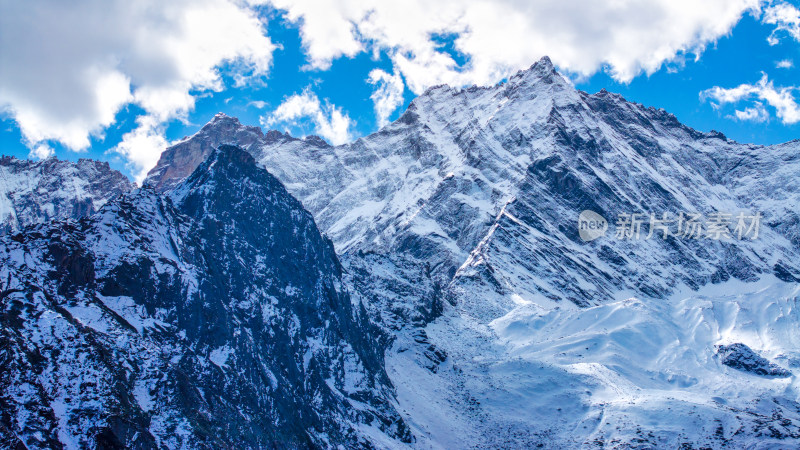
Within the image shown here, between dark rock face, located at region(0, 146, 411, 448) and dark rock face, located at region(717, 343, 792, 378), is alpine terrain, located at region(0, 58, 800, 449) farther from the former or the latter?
dark rock face, located at region(717, 343, 792, 378)

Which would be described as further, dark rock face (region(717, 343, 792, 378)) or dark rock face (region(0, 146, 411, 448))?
dark rock face (region(717, 343, 792, 378))

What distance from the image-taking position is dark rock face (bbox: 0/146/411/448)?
6456 centimetres

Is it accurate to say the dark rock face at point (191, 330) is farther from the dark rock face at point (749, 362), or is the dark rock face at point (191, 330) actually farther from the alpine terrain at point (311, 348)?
the dark rock face at point (749, 362)

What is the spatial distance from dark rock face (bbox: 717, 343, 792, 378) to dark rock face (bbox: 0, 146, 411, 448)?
7568 centimetres

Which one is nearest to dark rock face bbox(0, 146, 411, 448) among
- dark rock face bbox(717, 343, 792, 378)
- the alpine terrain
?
the alpine terrain

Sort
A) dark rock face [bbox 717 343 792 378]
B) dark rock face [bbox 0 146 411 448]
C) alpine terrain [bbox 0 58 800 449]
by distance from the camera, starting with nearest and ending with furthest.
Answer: dark rock face [bbox 0 146 411 448] → alpine terrain [bbox 0 58 800 449] → dark rock face [bbox 717 343 792 378]

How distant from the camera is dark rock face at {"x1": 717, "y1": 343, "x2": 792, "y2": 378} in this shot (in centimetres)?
14350

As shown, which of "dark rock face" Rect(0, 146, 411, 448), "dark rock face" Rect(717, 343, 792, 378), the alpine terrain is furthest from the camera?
"dark rock face" Rect(717, 343, 792, 378)

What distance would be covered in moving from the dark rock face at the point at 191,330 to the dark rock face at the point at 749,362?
7568 cm

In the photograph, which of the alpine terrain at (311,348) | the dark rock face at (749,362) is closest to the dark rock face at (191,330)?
the alpine terrain at (311,348)

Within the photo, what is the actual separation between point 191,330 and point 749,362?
4513 inches

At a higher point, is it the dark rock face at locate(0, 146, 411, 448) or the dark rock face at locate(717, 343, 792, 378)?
the dark rock face at locate(0, 146, 411, 448)

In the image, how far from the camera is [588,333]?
492 ft

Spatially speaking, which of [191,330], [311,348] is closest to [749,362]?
[311,348]
